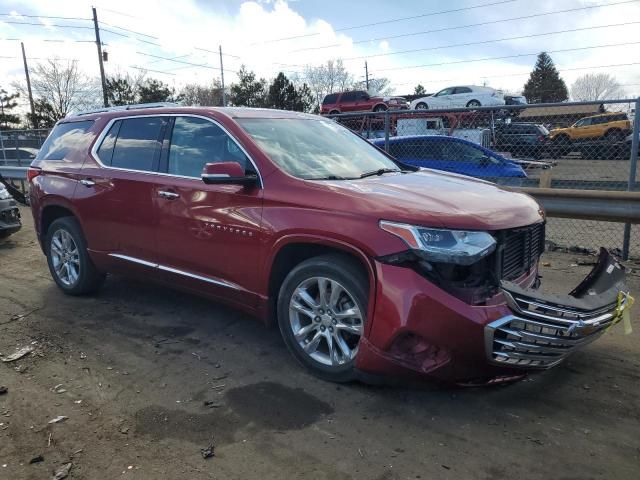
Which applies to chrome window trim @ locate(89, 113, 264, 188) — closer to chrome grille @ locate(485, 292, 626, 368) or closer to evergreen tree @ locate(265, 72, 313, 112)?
chrome grille @ locate(485, 292, 626, 368)

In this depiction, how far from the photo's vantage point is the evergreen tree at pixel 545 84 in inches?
2522

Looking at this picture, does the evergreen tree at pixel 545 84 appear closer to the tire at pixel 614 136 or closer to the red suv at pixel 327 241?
the tire at pixel 614 136

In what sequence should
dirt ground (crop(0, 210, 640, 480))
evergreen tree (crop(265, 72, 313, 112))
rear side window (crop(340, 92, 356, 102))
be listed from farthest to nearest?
evergreen tree (crop(265, 72, 313, 112))
rear side window (crop(340, 92, 356, 102))
dirt ground (crop(0, 210, 640, 480))

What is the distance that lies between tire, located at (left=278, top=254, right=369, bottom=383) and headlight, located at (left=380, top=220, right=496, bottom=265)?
435mm

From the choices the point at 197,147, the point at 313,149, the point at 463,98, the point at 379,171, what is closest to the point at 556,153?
the point at 379,171

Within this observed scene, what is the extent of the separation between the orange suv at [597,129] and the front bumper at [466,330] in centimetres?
531

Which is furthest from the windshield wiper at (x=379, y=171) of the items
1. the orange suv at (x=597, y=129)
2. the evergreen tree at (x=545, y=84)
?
the evergreen tree at (x=545, y=84)

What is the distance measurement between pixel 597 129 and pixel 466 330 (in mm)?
6298

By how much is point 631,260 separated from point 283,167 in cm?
501

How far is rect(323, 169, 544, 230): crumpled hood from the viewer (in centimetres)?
297

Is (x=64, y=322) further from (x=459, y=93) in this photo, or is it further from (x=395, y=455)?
(x=459, y=93)

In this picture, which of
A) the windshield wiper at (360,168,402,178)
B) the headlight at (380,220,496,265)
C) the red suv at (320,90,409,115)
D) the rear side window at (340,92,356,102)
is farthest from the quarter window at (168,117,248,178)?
the rear side window at (340,92,356,102)

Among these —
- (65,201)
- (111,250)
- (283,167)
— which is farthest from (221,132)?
(65,201)

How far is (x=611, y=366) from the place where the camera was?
3.66 meters
